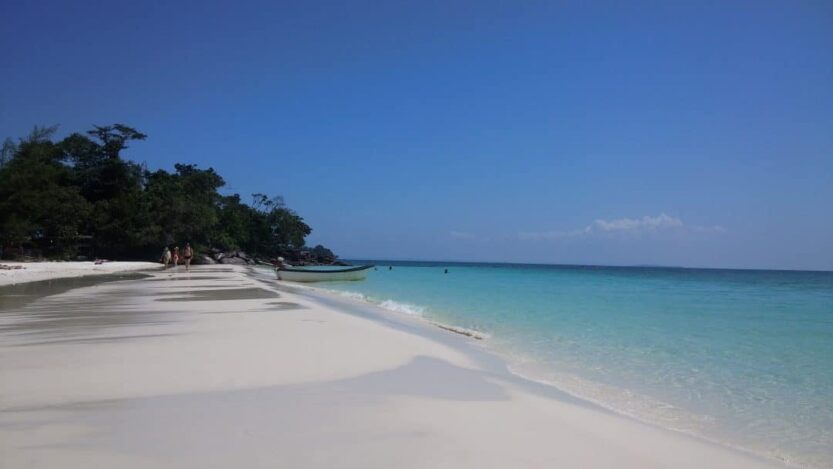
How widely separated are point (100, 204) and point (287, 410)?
51337mm

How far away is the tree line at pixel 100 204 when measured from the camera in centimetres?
3812

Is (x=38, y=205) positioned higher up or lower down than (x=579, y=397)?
higher up

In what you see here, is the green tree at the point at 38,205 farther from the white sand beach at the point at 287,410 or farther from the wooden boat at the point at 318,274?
the white sand beach at the point at 287,410

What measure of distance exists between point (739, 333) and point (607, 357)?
5758 millimetres

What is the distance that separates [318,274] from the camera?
114ft

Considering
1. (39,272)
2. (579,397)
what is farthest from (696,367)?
(39,272)

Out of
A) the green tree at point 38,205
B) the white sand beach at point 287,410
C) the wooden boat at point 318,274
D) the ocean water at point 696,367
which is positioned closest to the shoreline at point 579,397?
the ocean water at point 696,367

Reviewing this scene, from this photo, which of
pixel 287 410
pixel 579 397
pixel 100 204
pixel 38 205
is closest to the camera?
pixel 287 410

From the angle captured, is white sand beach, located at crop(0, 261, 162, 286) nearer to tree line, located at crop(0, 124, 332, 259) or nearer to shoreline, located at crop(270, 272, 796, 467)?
tree line, located at crop(0, 124, 332, 259)

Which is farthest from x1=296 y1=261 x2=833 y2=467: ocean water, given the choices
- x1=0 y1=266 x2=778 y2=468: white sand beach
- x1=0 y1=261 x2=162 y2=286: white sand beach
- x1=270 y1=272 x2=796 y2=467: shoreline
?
x1=0 y1=261 x2=162 y2=286: white sand beach

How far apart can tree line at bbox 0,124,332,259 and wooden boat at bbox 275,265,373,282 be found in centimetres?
1973

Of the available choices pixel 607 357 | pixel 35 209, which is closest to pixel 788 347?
pixel 607 357

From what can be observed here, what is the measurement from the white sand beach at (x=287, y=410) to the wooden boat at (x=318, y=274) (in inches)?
984

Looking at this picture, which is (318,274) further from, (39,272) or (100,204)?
(100,204)
